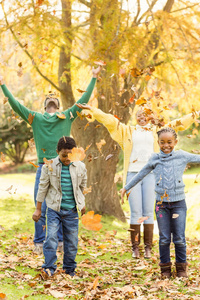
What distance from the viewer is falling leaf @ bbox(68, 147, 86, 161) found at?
354 centimetres

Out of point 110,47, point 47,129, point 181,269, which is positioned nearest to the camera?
point 181,269

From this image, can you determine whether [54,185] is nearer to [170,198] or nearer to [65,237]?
[65,237]

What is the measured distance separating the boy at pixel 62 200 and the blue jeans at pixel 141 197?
1.07 m

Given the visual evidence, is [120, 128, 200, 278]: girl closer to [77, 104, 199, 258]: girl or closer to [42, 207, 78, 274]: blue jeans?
[42, 207, 78, 274]: blue jeans

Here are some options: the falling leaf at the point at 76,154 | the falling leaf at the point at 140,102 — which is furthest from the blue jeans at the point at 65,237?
the falling leaf at the point at 140,102

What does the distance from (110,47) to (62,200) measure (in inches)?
97.6

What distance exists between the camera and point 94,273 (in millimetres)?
3965

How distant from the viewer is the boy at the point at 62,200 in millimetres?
3545

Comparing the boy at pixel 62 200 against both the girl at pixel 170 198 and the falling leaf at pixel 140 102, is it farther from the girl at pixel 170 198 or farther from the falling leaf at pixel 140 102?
the falling leaf at pixel 140 102

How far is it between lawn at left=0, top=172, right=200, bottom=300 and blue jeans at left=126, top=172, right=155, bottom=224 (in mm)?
357

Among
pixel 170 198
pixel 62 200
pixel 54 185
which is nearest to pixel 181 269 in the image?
pixel 170 198

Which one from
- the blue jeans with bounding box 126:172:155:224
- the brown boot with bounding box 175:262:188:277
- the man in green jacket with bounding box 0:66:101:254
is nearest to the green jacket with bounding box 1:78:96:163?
the man in green jacket with bounding box 0:66:101:254

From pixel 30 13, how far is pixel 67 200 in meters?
3.14

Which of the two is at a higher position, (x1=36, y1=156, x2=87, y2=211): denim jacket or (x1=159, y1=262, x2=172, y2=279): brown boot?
(x1=36, y1=156, x2=87, y2=211): denim jacket
